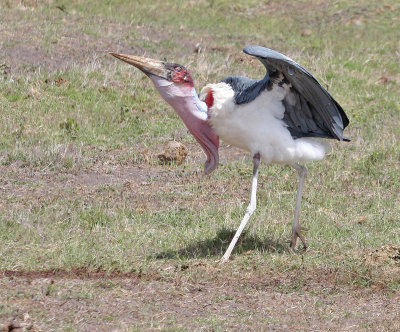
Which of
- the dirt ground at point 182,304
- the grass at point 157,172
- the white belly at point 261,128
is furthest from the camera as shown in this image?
the white belly at point 261,128

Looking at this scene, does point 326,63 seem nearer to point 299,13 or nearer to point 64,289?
point 299,13

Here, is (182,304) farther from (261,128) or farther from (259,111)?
(259,111)

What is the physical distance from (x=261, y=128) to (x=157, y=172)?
2.60 metres

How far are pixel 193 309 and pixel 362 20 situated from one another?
512 inches

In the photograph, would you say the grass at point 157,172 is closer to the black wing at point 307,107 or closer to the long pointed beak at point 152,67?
Answer: the black wing at point 307,107

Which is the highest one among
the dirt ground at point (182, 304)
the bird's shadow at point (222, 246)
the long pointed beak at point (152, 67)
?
the long pointed beak at point (152, 67)

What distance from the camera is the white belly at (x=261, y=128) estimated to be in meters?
6.44

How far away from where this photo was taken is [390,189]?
28.0ft

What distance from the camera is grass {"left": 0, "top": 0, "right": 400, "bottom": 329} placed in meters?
6.23

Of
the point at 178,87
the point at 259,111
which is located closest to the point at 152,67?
the point at 178,87

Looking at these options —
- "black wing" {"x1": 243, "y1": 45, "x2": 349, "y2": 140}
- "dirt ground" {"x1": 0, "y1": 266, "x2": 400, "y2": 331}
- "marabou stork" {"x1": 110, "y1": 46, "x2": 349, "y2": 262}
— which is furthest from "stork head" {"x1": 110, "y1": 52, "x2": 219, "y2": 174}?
"dirt ground" {"x1": 0, "y1": 266, "x2": 400, "y2": 331}

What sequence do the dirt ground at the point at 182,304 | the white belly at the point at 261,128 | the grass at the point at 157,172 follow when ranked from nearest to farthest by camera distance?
the dirt ground at the point at 182,304, the grass at the point at 157,172, the white belly at the point at 261,128

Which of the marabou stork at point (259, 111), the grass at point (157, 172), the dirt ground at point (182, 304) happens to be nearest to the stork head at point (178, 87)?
the marabou stork at point (259, 111)

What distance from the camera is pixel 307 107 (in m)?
6.64
